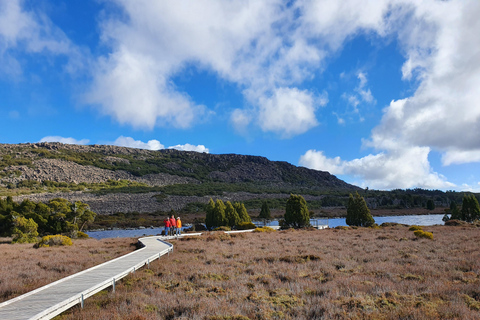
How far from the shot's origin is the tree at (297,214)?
3625 centimetres

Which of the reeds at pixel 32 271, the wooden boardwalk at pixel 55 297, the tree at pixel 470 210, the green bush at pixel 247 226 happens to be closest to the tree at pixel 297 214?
the green bush at pixel 247 226

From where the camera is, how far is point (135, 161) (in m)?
190

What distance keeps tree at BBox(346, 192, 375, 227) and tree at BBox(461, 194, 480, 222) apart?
765 inches

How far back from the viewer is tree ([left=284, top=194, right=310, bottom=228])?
3625 cm

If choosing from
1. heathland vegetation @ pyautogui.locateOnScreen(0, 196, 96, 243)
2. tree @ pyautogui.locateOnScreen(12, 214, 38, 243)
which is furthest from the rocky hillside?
tree @ pyautogui.locateOnScreen(12, 214, 38, 243)

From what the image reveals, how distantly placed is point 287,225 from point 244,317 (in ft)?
106

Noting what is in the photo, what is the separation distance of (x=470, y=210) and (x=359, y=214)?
71.5 ft

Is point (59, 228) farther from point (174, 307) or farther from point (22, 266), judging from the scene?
point (174, 307)

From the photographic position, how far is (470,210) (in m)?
45.7

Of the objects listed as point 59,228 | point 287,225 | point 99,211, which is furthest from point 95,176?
point 287,225

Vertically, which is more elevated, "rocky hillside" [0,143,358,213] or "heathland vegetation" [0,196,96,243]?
"rocky hillside" [0,143,358,213]

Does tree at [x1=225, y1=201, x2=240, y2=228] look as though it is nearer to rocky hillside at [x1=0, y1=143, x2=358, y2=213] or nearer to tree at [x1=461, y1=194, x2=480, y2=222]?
tree at [x1=461, y1=194, x2=480, y2=222]

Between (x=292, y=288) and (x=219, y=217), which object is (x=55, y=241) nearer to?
(x=292, y=288)

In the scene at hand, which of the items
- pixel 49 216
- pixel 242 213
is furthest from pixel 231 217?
pixel 49 216
